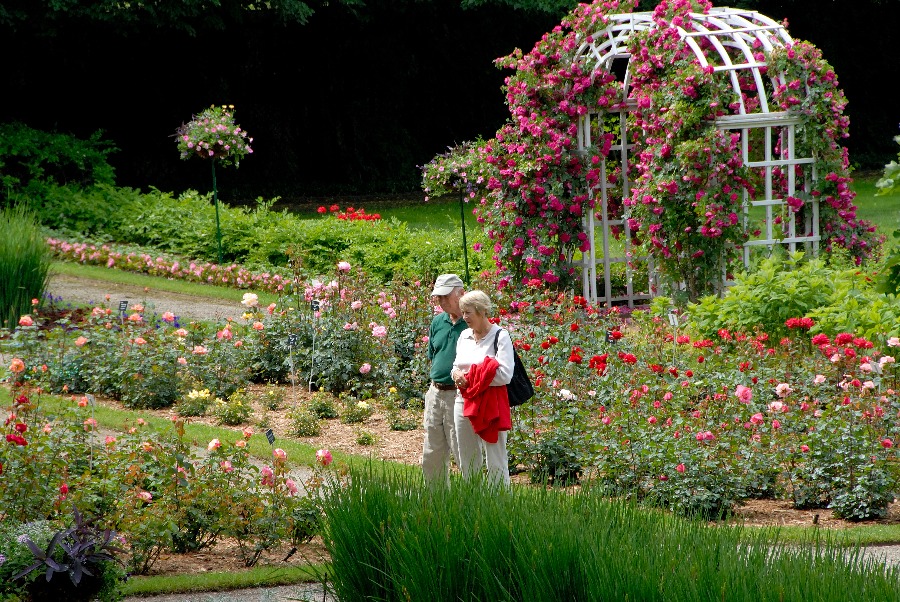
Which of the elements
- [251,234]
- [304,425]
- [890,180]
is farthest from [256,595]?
[251,234]

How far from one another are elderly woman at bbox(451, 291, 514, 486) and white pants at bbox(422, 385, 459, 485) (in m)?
0.16

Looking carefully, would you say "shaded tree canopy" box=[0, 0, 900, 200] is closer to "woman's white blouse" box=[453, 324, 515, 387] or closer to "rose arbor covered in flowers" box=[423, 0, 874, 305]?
"rose arbor covered in flowers" box=[423, 0, 874, 305]

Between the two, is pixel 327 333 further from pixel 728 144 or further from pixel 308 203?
pixel 308 203

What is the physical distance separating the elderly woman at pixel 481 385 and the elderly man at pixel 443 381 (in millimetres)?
126

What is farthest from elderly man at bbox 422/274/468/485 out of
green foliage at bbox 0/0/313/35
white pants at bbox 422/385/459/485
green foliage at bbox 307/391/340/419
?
green foliage at bbox 0/0/313/35

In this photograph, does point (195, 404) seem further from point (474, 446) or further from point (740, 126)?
point (740, 126)

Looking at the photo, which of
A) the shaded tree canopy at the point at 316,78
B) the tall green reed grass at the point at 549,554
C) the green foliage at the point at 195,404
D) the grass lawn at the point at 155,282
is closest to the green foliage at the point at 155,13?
the shaded tree canopy at the point at 316,78

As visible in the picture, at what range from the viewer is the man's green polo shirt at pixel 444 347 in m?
5.16

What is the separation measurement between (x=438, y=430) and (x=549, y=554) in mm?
2098

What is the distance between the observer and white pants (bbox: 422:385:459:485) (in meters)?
5.20

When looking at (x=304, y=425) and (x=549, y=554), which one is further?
(x=304, y=425)

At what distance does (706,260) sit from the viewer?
30.0 ft

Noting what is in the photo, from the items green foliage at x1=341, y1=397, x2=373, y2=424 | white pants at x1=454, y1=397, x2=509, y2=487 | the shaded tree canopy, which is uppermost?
the shaded tree canopy

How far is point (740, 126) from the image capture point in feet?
29.8
